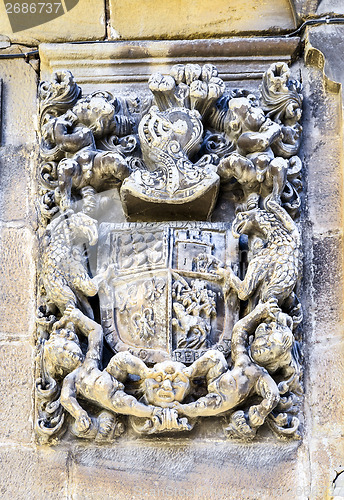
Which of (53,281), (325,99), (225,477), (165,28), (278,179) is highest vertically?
(165,28)

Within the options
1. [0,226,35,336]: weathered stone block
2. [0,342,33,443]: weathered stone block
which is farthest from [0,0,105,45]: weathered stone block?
[0,342,33,443]: weathered stone block

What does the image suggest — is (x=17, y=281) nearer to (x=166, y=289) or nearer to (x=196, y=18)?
(x=166, y=289)

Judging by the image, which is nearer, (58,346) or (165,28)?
(58,346)

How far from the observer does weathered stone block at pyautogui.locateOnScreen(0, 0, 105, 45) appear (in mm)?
4660

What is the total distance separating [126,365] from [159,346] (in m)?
0.15

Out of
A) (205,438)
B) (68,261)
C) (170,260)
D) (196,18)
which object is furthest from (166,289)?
(196,18)

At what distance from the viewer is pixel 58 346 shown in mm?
3883

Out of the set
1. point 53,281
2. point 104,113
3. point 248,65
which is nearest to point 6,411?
point 53,281

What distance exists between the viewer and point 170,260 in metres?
4.03

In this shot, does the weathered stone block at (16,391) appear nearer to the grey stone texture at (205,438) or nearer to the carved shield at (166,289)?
the grey stone texture at (205,438)

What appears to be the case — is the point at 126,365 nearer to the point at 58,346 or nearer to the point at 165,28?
the point at 58,346

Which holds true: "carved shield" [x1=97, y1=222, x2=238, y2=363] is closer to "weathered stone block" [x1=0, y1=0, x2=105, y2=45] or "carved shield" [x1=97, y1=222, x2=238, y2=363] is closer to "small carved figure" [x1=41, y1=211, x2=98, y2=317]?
"small carved figure" [x1=41, y1=211, x2=98, y2=317]

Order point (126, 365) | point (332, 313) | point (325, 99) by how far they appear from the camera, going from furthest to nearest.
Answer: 1. point (325, 99)
2. point (332, 313)
3. point (126, 365)

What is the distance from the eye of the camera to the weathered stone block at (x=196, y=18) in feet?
15.2
